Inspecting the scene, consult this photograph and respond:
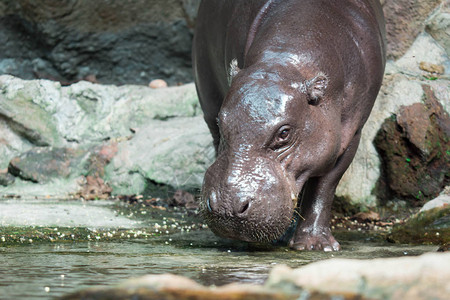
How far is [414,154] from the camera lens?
6461 millimetres

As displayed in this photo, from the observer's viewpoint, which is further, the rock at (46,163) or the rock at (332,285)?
the rock at (46,163)

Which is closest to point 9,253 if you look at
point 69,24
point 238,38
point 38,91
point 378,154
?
point 238,38

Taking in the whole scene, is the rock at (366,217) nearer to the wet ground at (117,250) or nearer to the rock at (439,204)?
the wet ground at (117,250)

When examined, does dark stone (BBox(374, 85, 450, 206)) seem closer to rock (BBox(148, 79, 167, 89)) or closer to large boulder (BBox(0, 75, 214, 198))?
large boulder (BBox(0, 75, 214, 198))

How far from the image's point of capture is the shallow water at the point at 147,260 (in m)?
2.79

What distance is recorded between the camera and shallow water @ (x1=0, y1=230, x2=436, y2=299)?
2791 mm

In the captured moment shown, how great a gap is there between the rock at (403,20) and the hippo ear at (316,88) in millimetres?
3259

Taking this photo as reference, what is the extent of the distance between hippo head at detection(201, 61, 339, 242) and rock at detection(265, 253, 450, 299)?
1.73 meters

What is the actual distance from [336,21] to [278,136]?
4.37 ft

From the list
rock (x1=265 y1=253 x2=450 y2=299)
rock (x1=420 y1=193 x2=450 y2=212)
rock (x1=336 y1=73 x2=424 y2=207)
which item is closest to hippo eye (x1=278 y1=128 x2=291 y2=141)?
rock (x1=420 y1=193 x2=450 y2=212)

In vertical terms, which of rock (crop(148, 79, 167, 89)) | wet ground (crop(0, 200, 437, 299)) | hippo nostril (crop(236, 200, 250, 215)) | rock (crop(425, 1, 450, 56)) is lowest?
wet ground (crop(0, 200, 437, 299))

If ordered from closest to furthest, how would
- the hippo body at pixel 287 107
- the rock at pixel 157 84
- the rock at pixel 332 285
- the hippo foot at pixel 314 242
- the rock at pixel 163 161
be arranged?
the rock at pixel 332 285 < the hippo body at pixel 287 107 < the hippo foot at pixel 314 242 < the rock at pixel 163 161 < the rock at pixel 157 84

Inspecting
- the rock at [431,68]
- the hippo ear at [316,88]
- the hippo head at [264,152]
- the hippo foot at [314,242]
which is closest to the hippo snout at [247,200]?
the hippo head at [264,152]

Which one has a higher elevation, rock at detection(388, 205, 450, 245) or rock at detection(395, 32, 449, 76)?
rock at detection(395, 32, 449, 76)
